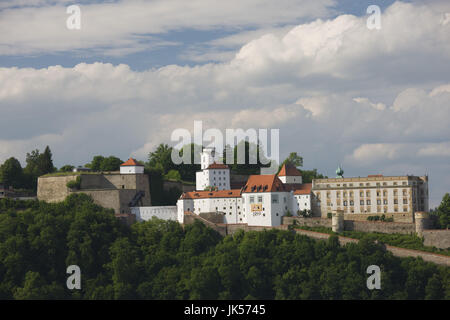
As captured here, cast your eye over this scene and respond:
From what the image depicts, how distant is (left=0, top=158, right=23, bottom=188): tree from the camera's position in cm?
10514

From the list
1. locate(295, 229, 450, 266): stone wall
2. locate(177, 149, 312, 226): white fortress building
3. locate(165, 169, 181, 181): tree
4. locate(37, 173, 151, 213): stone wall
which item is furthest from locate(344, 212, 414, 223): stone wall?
locate(165, 169, 181, 181): tree

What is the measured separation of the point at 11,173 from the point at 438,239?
4985 centimetres

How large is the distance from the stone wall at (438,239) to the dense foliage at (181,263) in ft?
8.69

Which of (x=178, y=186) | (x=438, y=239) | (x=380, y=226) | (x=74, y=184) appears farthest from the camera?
(x=178, y=186)

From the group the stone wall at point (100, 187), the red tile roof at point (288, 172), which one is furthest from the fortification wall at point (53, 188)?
the red tile roof at point (288, 172)

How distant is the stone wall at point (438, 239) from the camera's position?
277 ft

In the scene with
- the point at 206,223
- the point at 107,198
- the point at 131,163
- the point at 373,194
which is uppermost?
the point at 131,163

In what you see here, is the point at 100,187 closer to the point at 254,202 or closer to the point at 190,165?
the point at 190,165

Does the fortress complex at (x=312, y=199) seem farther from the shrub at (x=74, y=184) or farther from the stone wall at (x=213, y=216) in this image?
the shrub at (x=74, y=184)

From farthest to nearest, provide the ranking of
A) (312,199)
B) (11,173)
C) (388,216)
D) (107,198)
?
(11,173) → (107,198) → (312,199) → (388,216)

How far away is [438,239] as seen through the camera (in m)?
84.6

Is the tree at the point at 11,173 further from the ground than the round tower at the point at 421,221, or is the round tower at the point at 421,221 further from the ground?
the tree at the point at 11,173

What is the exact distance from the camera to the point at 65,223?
9081 centimetres

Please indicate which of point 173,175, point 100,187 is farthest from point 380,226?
point 100,187
